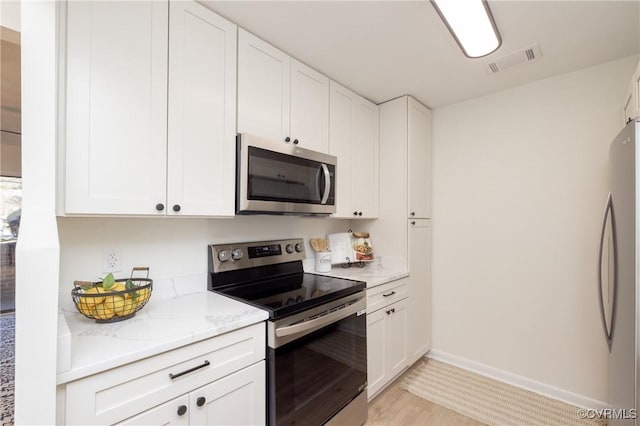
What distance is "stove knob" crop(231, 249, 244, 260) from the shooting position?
186 centimetres

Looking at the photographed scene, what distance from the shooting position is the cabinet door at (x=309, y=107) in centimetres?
193

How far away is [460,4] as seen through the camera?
138 centimetres

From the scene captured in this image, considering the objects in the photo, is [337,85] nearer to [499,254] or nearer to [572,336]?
[499,254]

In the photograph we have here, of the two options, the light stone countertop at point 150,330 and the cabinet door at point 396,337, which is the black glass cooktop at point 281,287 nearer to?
the light stone countertop at point 150,330

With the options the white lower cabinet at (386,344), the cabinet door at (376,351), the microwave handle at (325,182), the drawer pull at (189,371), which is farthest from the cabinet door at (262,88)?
the cabinet door at (376,351)

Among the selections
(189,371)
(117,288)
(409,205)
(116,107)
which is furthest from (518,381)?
(116,107)

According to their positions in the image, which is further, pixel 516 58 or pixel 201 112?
pixel 516 58

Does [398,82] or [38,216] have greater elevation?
[398,82]

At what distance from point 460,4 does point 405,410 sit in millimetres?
2454

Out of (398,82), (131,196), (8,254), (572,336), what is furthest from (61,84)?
(572,336)

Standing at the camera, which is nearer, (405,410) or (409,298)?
(405,410)

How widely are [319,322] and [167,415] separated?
2.49 ft

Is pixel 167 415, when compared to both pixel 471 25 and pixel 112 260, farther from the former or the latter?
pixel 471 25

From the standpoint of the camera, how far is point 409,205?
2496 millimetres
